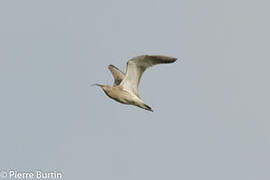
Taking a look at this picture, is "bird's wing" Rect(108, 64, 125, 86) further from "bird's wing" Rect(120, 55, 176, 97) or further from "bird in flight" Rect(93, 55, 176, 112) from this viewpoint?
"bird's wing" Rect(120, 55, 176, 97)

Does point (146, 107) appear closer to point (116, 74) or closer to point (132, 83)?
point (132, 83)

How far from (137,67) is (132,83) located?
92 centimetres

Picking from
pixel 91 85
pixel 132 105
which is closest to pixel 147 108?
pixel 132 105

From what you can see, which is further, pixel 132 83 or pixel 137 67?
pixel 132 83

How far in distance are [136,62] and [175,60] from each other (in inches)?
78.7

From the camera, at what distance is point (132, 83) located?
29750 mm

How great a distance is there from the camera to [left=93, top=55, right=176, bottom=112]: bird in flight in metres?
28.6

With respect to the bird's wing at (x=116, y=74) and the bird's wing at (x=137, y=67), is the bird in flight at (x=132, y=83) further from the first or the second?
the bird's wing at (x=116, y=74)

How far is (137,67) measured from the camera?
29.1 m

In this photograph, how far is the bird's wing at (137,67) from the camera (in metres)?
28.2

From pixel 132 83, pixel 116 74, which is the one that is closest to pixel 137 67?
pixel 132 83

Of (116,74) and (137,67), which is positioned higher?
(116,74)

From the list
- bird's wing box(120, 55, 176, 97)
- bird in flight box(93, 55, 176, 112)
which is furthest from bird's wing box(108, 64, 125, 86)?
bird's wing box(120, 55, 176, 97)

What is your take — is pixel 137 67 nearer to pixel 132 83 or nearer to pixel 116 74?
pixel 132 83
